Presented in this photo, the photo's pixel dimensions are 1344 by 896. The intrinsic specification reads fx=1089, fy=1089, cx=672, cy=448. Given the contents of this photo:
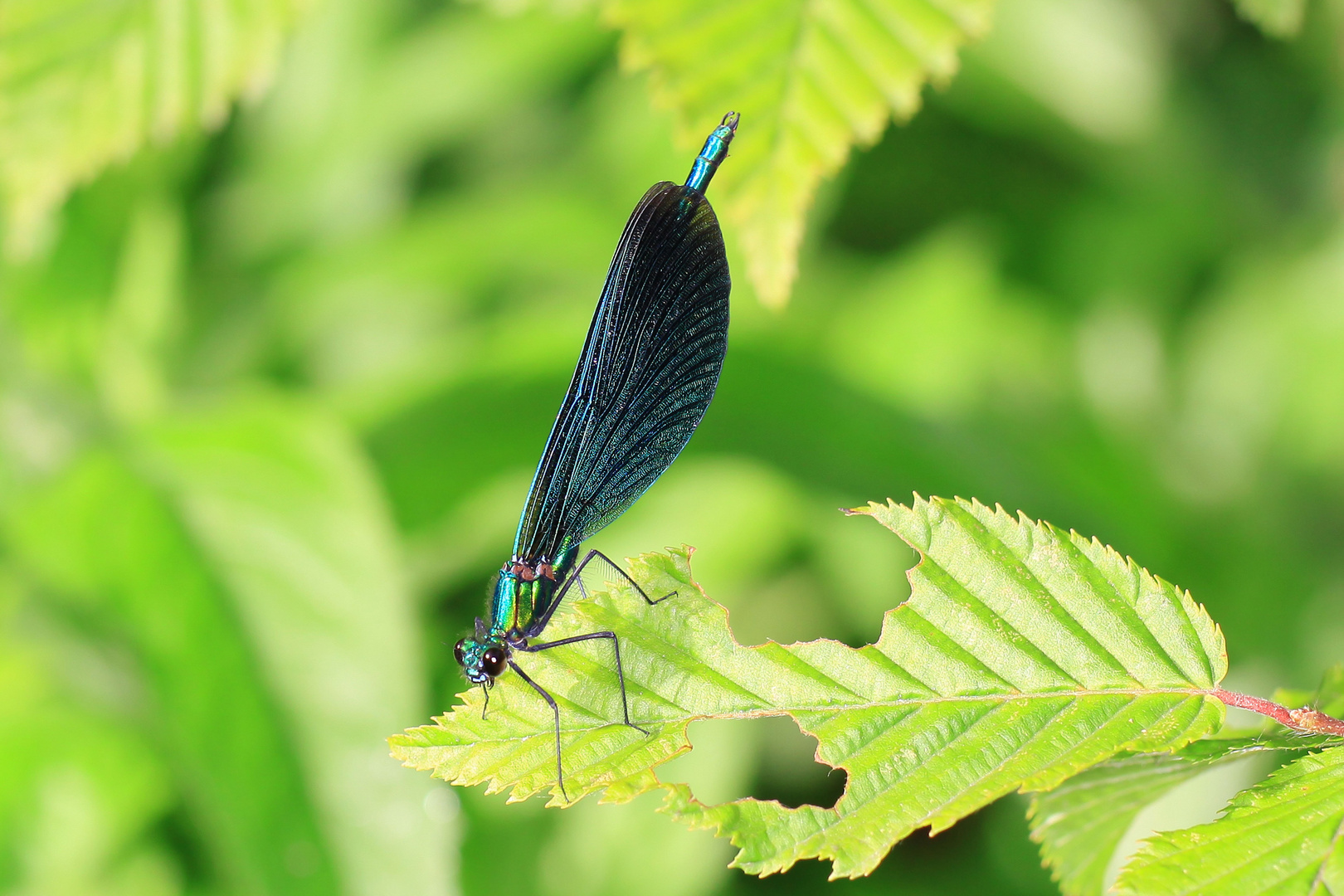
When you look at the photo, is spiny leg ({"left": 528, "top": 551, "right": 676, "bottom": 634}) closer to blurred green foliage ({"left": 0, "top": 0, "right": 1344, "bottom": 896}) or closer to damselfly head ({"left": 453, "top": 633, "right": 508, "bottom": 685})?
damselfly head ({"left": 453, "top": 633, "right": 508, "bottom": 685})

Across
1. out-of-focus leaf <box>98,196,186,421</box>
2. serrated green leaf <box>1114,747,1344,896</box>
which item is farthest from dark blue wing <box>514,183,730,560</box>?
out-of-focus leaf <box>98,196,186,421</box>

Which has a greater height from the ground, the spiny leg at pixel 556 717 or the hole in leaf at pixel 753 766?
the hole in leaf at pixel 753 766

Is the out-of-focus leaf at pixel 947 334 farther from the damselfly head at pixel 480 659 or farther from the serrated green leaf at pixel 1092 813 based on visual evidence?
the serrated green leaf at pixel 1092 813

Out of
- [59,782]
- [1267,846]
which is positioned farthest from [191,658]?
[1267,846]

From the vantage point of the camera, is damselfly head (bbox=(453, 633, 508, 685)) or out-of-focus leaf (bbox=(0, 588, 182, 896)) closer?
damselfly head (bbox=(453, 633, 508, 685))

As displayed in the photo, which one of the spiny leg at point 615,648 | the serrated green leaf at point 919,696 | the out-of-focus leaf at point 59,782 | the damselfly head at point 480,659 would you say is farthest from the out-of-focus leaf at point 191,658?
the serrated green leaf at point 919,696

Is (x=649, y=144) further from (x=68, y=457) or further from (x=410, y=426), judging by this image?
(x=68, y=457)
